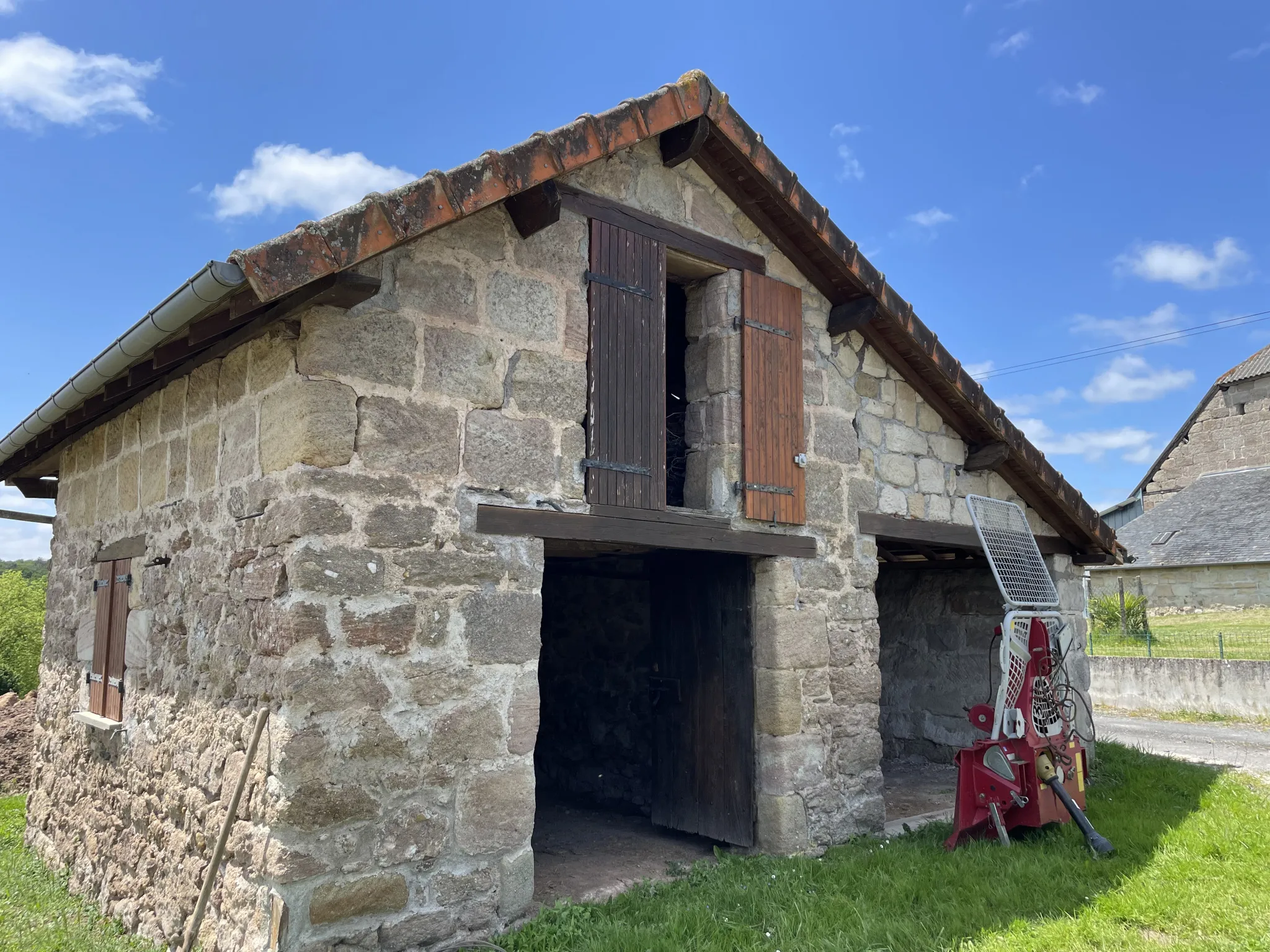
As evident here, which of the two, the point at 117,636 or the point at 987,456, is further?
the point at 987,456

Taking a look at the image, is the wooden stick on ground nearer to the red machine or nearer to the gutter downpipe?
the gutter downpipe

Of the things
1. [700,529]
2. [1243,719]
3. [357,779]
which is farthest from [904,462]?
[1243,719]

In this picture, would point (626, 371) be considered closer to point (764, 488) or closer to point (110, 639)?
point (764, 488)

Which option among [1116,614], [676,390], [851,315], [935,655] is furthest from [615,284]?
[1116,614]

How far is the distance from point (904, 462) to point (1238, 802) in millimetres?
3671

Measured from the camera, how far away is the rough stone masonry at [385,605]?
147 inches

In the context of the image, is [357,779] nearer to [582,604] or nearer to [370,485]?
[370,485]

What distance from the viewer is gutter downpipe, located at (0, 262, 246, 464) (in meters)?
3.36

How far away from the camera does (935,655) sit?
8758 mm

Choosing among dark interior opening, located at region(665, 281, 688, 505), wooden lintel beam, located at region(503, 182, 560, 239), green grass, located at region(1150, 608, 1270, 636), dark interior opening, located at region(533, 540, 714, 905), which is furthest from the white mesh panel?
green grass, located at region(1150, 608, 1270, 636)

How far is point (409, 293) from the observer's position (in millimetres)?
4145

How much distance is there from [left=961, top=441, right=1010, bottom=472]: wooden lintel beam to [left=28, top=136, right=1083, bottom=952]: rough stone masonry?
Result: 220 cm

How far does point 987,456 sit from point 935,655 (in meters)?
2.47

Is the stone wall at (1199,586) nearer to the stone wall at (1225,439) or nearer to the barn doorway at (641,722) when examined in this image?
the stone wall at (1225,439)
